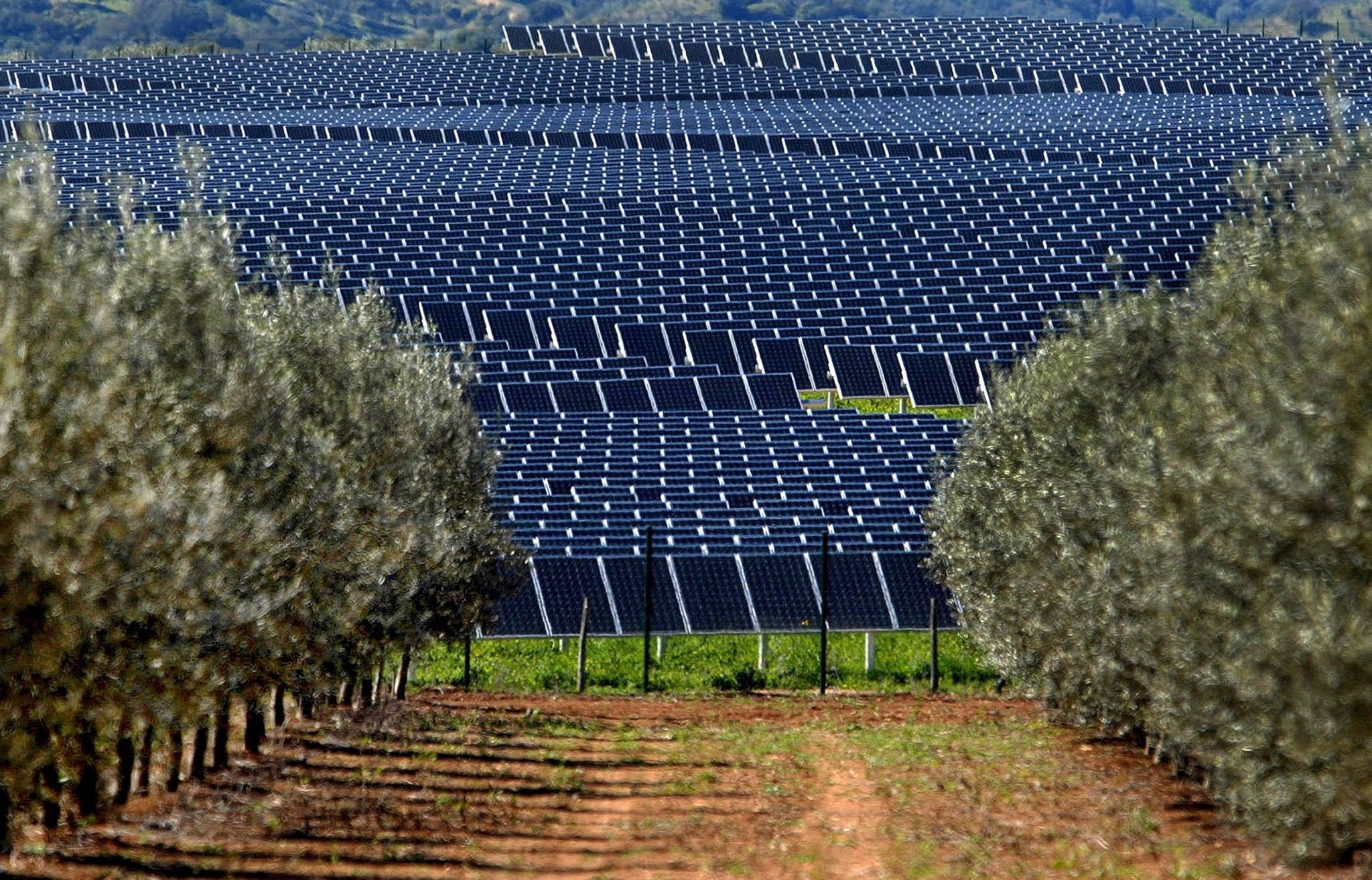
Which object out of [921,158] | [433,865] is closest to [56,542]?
[433,865]

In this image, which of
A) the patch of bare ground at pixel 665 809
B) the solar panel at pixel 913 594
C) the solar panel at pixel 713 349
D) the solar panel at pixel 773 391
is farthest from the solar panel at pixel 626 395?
the patch of bare ground at pixel 665 809

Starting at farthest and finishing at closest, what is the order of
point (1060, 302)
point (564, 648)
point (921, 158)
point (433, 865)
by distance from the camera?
point (921, 158) → point (1060, 302) → point (564, 648) → point (433, 865)

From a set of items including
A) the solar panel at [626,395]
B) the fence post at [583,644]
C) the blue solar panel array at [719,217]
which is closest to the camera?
the fence post at [583,644]

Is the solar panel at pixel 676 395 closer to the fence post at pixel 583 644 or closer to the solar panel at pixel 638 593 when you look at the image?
the solar panel at pixel 638 593

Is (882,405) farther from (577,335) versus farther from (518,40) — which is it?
(518,40)

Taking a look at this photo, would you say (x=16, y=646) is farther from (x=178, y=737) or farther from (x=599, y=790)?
(x=599, y=790)

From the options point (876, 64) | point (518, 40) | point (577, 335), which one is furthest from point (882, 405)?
point (518, 40)

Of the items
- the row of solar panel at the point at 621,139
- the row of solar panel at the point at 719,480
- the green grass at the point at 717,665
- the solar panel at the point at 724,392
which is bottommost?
the green grass at the point at 717,665
